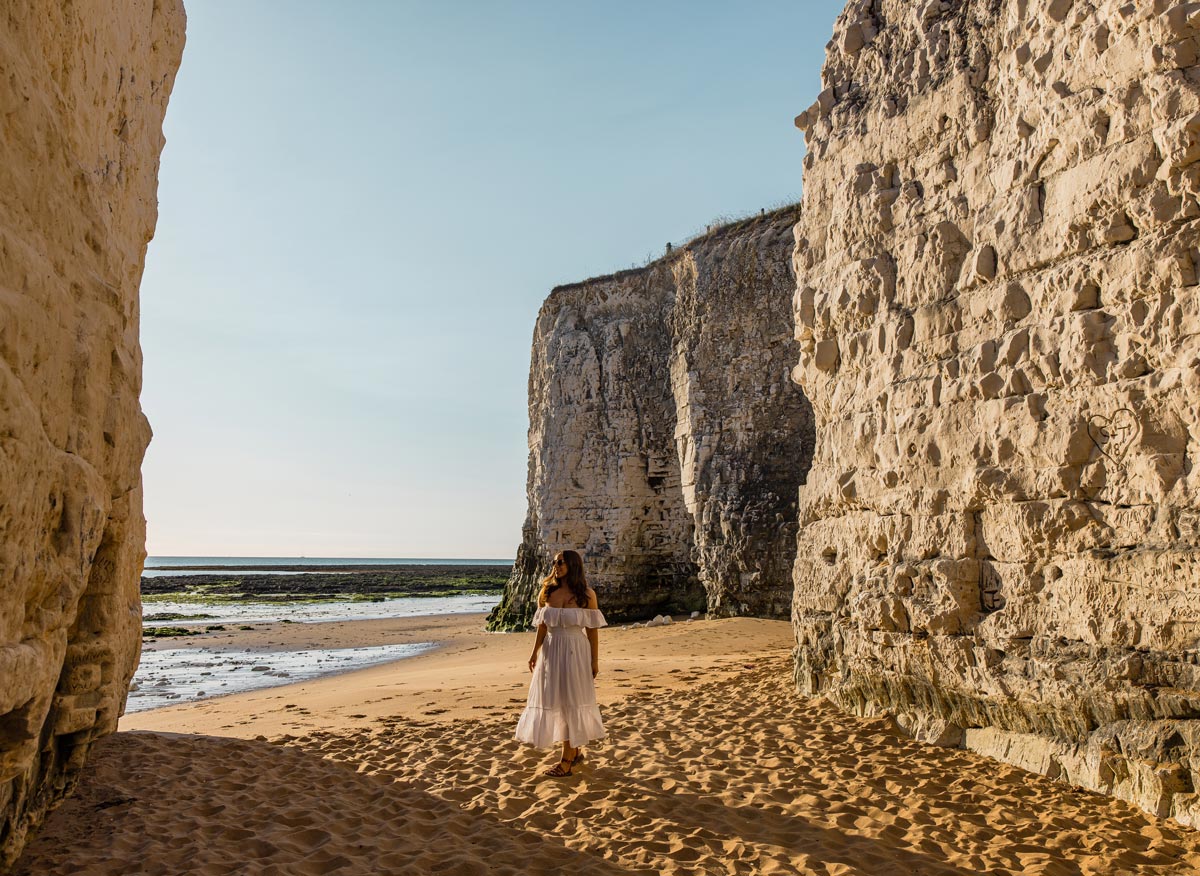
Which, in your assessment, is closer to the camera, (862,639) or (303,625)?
(862,639)

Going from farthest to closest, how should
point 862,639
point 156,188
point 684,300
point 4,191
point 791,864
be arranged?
1. point 684,300
2. point 862,639
3. point 156,188
4. point 791,864
5. point 4,191

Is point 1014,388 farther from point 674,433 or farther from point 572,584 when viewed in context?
point 674,433

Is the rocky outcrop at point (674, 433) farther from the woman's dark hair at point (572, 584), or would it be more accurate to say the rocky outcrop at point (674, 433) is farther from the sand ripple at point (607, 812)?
the woman's dark hair at point (572, 584)

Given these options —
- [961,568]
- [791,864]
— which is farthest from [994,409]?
[791,864]

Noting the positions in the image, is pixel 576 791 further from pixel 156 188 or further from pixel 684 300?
pixel 684 300

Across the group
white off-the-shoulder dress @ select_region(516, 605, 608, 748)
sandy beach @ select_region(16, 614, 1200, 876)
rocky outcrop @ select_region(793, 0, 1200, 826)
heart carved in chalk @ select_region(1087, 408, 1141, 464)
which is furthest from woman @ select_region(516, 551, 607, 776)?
heart carved in chalk @ select_region(1087, 408, 1141, 464)

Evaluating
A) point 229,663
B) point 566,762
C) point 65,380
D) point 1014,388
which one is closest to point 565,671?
point 566,762

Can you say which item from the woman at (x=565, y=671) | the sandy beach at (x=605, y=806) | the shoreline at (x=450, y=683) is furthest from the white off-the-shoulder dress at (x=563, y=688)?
the shoreline at (x=450, y=683)

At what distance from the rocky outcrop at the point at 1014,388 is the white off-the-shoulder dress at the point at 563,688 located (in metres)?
2.20

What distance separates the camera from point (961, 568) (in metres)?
5.58

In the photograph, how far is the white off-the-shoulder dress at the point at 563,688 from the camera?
5738 millimetres

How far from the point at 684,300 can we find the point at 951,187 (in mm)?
13101

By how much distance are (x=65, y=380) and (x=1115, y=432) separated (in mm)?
5117

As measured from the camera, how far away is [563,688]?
5.81 metres
